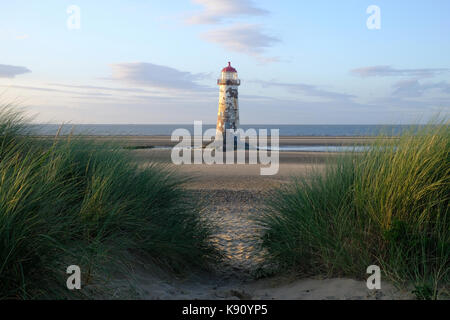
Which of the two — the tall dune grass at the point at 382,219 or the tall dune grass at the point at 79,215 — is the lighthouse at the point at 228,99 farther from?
the tall dune grass at the point at 382,219

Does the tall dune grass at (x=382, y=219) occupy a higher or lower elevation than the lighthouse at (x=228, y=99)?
lower

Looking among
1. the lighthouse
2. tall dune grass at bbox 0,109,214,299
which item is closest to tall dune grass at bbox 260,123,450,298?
tall dune grass at bbox 0,109,214,299

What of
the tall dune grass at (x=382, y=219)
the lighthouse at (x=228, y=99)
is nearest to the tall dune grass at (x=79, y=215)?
the tall dune grass at (x=382, y=219)

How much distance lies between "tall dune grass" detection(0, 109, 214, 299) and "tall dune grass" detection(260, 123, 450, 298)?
1212mm

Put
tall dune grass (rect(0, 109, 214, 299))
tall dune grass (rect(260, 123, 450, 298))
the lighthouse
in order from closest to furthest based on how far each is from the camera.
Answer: tall dune grass (rect(0, 109, 214, 299)), tall dune grass (rect(260, 123, 450, 298)), the lighthouse

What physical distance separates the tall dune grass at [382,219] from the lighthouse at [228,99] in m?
21.6

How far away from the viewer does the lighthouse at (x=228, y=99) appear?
86.3 feet

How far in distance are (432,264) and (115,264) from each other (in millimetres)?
3071

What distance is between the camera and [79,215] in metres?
4.36

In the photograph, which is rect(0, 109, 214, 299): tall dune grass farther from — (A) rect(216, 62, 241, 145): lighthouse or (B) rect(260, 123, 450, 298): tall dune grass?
(A) rect(216, 62, 241, 145): lighthouse

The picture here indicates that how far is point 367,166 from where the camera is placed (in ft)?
15.7

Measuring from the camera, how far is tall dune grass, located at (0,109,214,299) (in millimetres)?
3385

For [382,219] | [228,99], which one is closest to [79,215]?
[382,219]

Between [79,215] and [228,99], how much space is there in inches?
891
